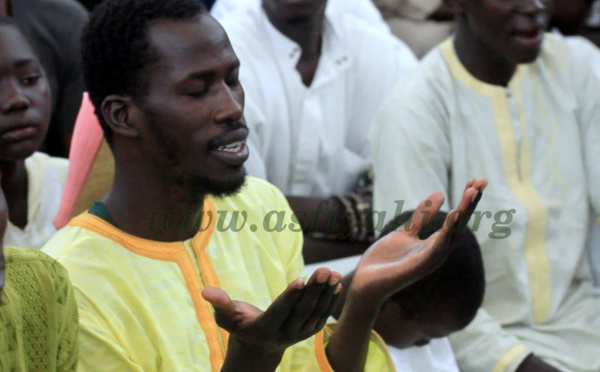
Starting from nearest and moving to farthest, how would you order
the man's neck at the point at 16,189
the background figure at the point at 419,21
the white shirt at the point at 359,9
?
the man's neck at the point at 16,189, the white shirt at the point at 359,9, the background figure at the point at 419,21

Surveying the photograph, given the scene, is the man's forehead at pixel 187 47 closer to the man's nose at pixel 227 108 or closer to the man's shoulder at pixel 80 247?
the man's nose at pixel 227 108

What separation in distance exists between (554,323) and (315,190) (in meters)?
0.77

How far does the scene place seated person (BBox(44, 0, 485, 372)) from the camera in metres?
1.44

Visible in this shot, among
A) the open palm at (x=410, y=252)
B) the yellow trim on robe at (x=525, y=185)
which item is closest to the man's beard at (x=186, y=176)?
the open palm at (x=410, y=252)

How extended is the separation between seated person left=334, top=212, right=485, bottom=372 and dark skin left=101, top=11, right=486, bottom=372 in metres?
0.33

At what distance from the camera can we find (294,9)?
2508mm

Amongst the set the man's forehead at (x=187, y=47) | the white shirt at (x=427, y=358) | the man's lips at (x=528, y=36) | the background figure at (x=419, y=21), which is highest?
the man's forehead at (x=187, y=47)

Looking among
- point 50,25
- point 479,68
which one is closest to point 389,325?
point 479,68

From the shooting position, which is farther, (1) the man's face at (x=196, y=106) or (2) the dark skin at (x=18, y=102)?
(2) the dark skin at (x=18, y=102)

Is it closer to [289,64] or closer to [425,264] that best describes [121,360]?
[425,264]

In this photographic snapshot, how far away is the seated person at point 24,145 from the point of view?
1889mm

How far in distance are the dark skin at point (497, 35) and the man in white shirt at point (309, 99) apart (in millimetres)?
396

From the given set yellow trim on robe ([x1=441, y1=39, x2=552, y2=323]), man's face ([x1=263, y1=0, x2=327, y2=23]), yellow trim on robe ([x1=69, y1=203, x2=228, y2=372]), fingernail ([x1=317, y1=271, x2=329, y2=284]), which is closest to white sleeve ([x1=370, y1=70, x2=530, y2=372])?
yellow trim on robe ([x1=441, y1=39, x2=552, y2=323])

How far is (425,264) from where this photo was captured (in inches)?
54.9
